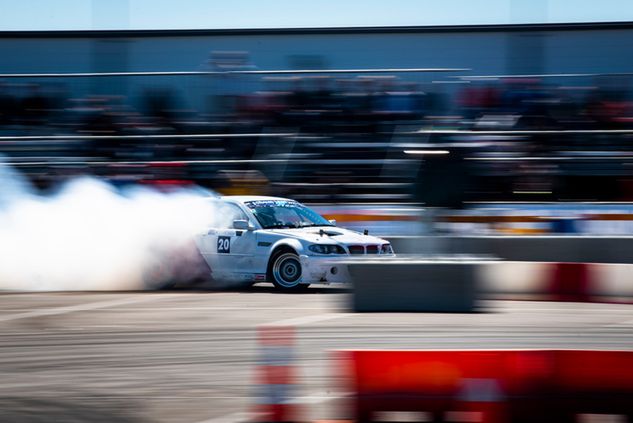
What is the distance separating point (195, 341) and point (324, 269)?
4.35 metres

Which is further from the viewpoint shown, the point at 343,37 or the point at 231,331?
the point at 343,37

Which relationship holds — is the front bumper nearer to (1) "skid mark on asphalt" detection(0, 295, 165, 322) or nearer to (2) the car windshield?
(2) the car windshield

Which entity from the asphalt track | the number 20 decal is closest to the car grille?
the asphalt track

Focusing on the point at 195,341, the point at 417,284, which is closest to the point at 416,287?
the point at 417,284

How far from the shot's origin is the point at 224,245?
13.7m

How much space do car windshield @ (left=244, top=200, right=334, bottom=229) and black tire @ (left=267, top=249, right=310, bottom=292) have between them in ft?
1.91

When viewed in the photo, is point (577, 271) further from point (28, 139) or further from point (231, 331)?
point (28, 139)

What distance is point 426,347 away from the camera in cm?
816

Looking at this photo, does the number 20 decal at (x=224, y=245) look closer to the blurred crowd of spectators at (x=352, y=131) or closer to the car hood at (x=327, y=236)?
the car hood at (x=327, y=236)

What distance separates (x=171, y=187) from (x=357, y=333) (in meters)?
6.87

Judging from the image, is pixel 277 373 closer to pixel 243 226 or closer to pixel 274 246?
pixel 274 246

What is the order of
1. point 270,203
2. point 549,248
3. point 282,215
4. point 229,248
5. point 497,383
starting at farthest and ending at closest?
1. point 549,248
2. point 270,203
3. point 282,215
4. point 229,248
5. point 497,383

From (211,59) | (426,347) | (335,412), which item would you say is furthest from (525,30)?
(335,412)

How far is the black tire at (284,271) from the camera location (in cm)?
1333
